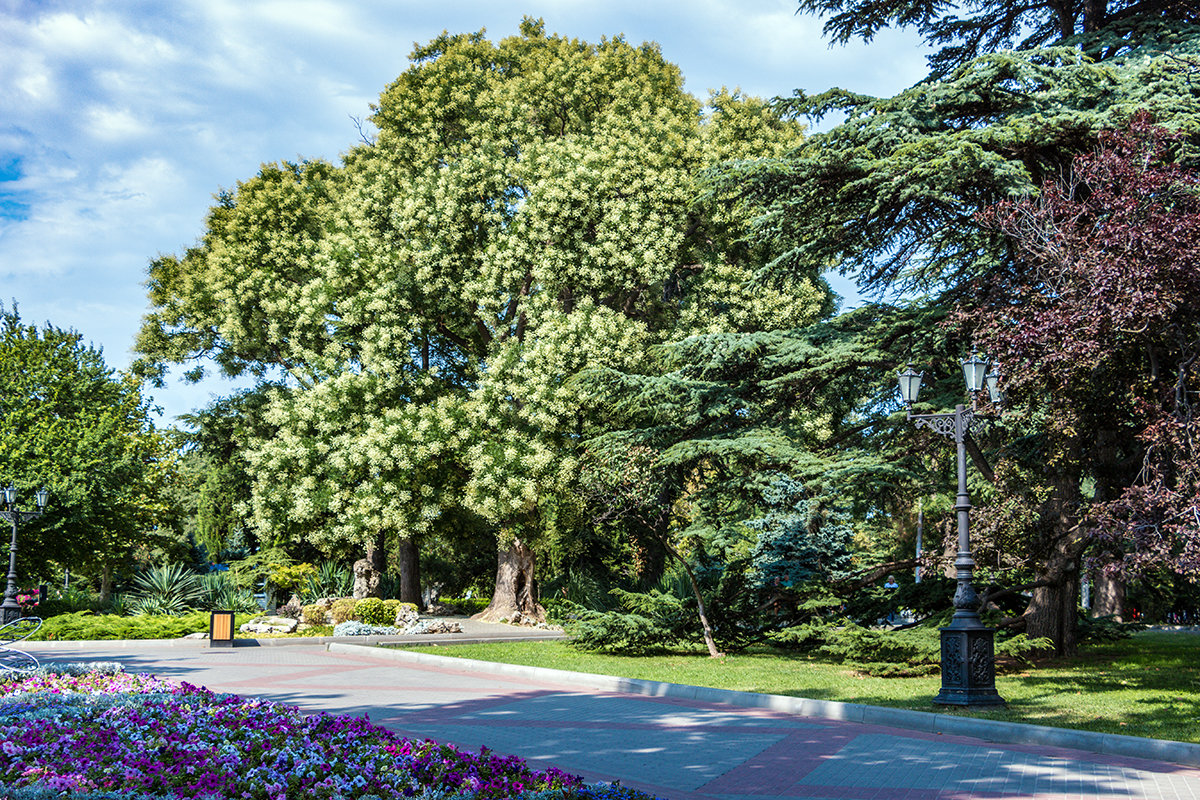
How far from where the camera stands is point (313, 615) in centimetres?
2294

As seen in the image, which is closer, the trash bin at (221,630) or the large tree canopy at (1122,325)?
the large tree canopy at (1122,325)

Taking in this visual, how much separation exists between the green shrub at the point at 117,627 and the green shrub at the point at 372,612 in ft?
11.5

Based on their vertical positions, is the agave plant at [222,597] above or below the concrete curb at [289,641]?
above

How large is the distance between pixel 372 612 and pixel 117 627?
579cm

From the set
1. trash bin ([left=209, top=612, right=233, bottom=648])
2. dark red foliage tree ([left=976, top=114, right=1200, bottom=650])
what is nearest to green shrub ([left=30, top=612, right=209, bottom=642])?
trash bin ([left=209, top=612, right=233, bottom=648])

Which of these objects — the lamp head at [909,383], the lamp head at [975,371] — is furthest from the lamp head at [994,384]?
the lamp head at [909,383]

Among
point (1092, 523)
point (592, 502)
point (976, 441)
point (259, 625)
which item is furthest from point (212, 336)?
point (1092, 523)

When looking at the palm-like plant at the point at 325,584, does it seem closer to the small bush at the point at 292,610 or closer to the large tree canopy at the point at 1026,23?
the small bush at the point at 292,610

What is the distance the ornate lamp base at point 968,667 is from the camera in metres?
11.4

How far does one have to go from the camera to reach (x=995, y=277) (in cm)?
1508

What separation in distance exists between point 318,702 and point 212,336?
22.2 meters

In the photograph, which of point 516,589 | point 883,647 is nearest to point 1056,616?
point 883,647

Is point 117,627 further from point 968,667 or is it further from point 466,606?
point 968,667

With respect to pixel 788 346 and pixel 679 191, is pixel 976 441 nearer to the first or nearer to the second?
A: pixel 788 346
